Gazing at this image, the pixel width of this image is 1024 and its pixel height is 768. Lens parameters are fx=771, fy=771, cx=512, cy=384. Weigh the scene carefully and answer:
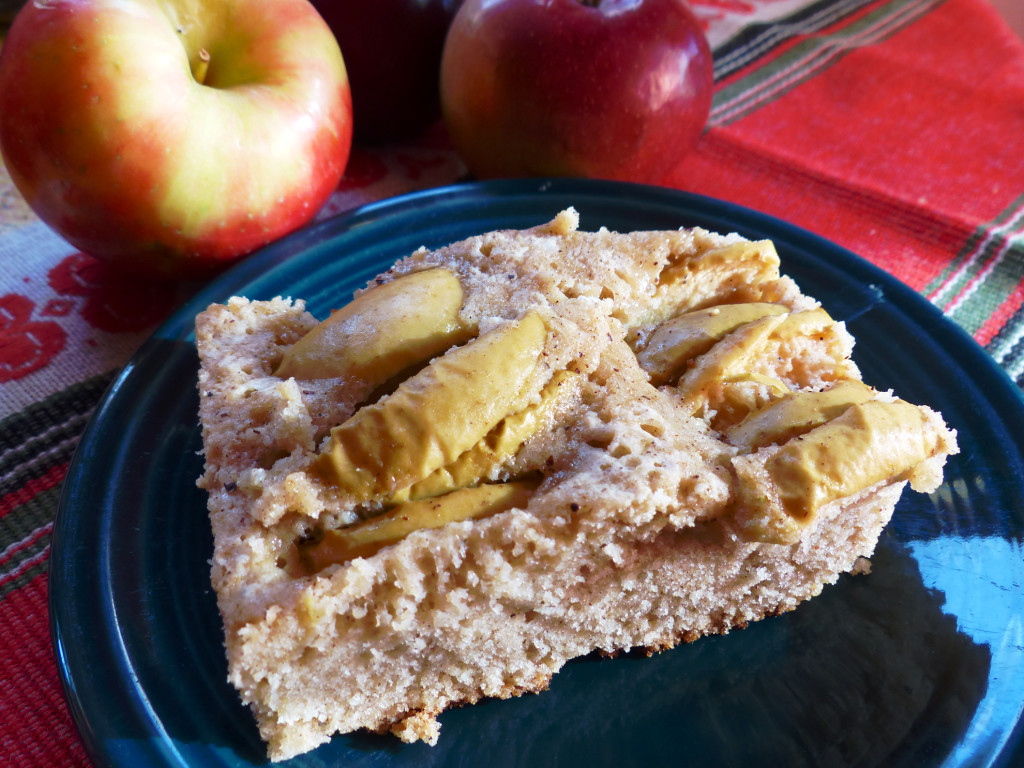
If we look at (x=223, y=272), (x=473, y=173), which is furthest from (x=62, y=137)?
(x=473, y=173)

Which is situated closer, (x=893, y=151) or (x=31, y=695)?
(x=31, y=695)

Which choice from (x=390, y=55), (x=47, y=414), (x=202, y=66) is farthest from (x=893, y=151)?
(x=47, y=414)

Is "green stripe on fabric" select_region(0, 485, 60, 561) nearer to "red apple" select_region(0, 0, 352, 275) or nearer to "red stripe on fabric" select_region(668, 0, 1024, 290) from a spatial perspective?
"red apple" select_region(0, 0, 352, 275)

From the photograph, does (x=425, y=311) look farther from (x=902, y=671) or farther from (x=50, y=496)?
(x=902, y=671)

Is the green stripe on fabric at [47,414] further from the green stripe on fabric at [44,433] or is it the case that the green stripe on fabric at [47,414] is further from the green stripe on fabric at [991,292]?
the green stripe on fabric at [991,292]

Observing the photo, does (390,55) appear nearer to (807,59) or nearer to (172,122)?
(172,122)

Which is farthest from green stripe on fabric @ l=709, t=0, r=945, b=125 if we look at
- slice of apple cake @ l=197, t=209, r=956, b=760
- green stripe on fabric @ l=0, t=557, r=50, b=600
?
green stripe on fabric @ l=0, t=557, r=50, b=600
